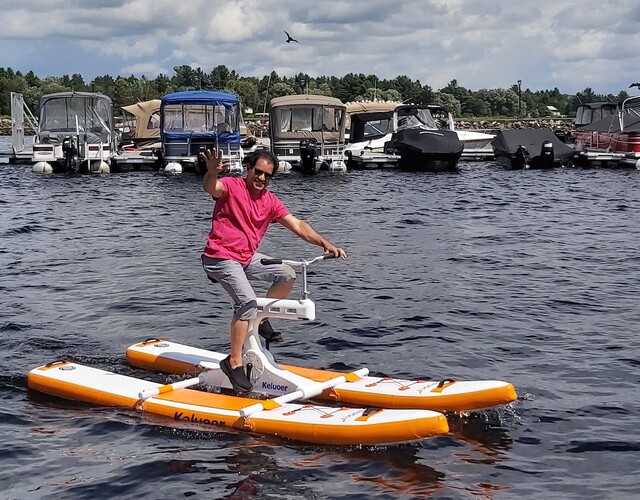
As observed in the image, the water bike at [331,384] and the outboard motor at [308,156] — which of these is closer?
the water bike at [331,384]

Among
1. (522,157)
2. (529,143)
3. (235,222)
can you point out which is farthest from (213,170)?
(529,143)

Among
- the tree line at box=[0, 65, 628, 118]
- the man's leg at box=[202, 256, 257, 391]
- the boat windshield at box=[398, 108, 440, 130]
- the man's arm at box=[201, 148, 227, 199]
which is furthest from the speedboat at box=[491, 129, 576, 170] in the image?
the tree line at box=[0, 65, 628, 118]

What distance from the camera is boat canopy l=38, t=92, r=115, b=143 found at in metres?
38.9

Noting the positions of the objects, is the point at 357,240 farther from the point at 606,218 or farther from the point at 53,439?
the point at 53,439

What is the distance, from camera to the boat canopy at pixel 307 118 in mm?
39562

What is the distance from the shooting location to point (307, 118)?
131 feet

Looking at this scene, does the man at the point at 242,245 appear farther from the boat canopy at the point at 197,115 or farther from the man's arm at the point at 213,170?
the boat canopy at the point at 197,115

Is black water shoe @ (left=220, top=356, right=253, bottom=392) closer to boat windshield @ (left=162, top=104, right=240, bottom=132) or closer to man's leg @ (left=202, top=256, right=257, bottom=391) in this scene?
man's leg @ (left=202, top=256, right=257, bottom=391)

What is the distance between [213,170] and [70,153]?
31.0 m

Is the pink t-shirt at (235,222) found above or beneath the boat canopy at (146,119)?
beneath

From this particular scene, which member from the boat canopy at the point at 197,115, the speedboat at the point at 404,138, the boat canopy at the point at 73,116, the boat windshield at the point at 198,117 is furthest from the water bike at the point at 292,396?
the boat canopy at the point at 73,116

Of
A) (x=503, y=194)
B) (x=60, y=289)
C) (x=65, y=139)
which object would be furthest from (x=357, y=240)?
(x=65, y=139)

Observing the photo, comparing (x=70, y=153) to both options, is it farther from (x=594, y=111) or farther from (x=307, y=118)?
(x=594, y=111)

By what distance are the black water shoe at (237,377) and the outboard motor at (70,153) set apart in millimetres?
30281
